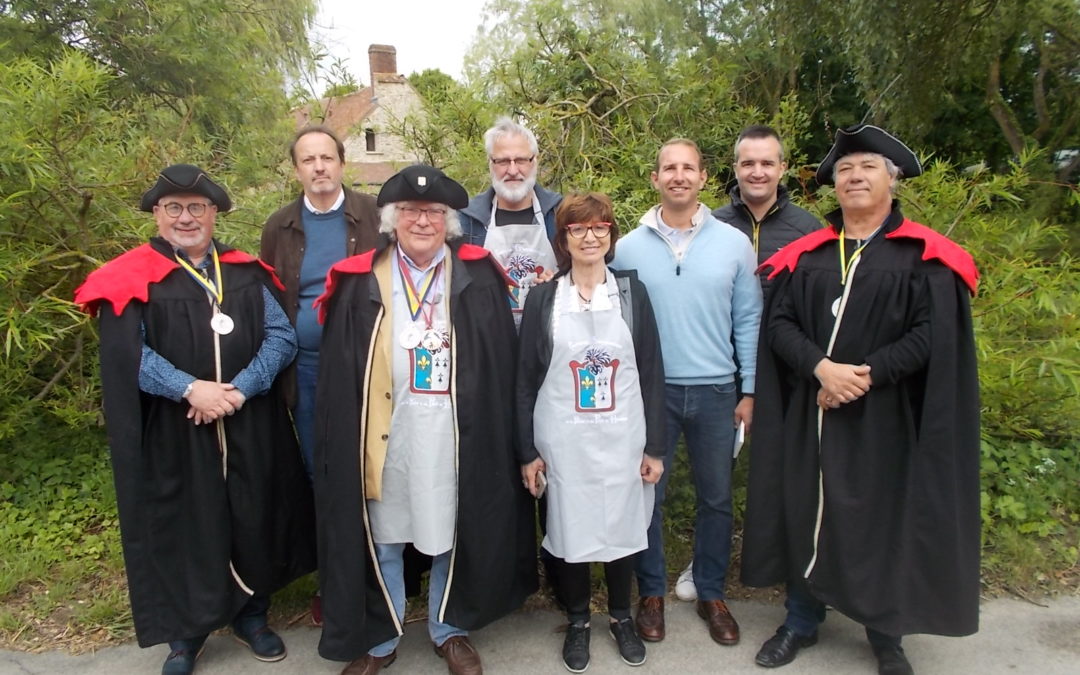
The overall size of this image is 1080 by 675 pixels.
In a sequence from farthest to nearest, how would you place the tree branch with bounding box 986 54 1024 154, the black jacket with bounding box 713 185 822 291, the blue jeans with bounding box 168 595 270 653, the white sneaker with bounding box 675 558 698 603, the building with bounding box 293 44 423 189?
the tree branch with bounding box 986 54 1024 154
the building with bounding box 293 44 423 189
the white sneaker with bounding box 675 558 698 603
the black jacket with bounding box 713 185 822 291
the blue jeans with bounding box 168 595 270 653

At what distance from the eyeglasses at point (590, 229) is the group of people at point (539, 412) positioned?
2 centimetres

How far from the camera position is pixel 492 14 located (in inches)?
632

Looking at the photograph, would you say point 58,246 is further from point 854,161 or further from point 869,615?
point 869,615

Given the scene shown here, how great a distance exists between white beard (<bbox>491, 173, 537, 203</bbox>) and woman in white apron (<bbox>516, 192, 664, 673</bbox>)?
52cm

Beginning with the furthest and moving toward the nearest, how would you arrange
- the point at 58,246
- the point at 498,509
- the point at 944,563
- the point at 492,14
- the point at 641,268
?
the point at 492,14, the point at 58,246, the point at 641,268, the point at 498,509, the point at 944,563

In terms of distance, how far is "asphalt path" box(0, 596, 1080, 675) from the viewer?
3361mm

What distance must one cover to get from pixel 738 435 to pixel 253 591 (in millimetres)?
2475

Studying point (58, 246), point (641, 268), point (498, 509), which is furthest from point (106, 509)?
point (641, 268)

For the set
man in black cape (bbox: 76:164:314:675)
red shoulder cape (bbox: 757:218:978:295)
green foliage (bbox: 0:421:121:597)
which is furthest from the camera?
green foliage (bbox: 0:421:121:597)

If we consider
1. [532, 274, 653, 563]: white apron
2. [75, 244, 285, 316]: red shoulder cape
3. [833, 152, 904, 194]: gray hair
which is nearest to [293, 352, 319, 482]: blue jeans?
[75, 244, 285, 316]: red shoulder cape

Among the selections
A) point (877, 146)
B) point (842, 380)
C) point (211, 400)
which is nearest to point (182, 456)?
point (211, 400)

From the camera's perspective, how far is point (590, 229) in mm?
3113

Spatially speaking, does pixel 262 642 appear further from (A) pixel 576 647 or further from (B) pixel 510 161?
(B) pixel 510 161

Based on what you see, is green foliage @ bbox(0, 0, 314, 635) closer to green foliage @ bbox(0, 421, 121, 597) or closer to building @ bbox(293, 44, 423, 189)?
green foliage @ bbox(0, 421, 121, 597)
